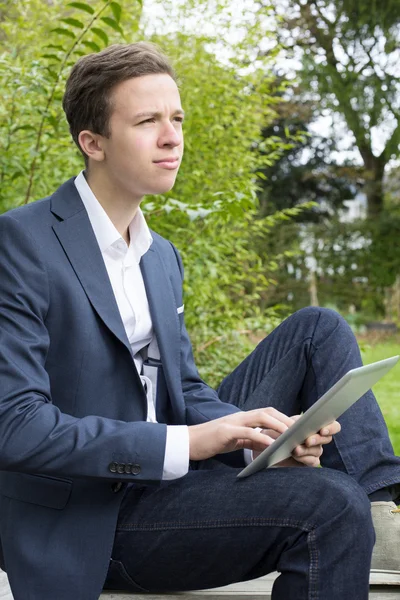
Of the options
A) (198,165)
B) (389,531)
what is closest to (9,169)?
(198,165)

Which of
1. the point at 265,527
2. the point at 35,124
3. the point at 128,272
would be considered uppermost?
the point at 35,124

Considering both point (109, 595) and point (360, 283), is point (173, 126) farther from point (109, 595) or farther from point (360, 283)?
point (360, 283)

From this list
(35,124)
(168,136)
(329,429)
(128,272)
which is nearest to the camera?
(329,429)

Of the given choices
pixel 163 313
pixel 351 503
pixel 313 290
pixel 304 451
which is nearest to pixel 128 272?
pixel 163 313

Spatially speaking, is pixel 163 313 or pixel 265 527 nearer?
pixel 265 527

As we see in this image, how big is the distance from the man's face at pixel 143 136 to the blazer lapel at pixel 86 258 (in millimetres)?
137

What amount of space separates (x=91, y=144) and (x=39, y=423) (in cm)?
67

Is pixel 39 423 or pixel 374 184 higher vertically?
pixel 374 184

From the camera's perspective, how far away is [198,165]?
4586 mm

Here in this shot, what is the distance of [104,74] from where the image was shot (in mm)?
1779

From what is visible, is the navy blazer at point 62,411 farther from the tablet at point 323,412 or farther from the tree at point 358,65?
the tree at point 358,65

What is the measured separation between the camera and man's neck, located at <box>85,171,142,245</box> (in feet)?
5.97

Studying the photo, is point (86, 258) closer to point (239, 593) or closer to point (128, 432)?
point (128, 432)

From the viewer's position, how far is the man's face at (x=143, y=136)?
5.78 feet
